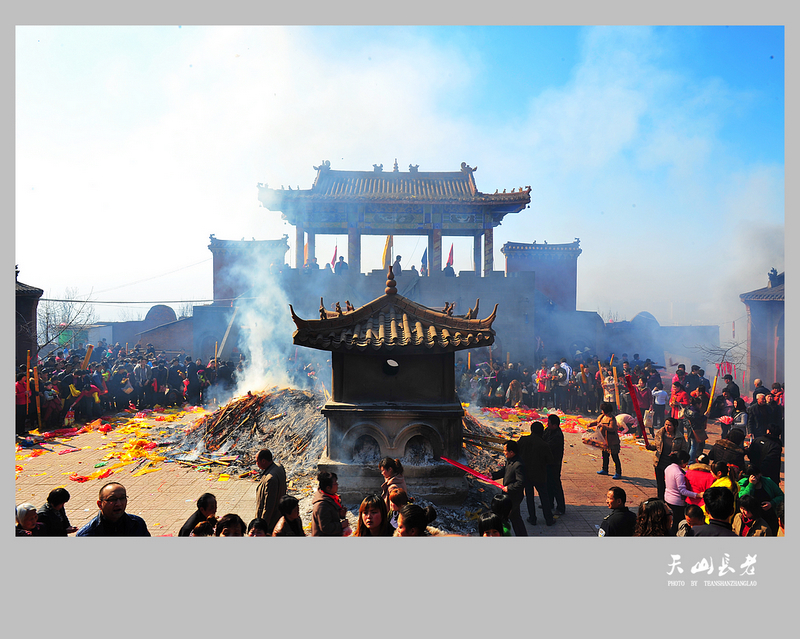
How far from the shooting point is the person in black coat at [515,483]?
530 cm

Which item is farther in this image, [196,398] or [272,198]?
[272,198]

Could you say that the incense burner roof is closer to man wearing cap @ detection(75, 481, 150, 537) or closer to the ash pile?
man wearing cap @ detection(75, 481, 150, 537)

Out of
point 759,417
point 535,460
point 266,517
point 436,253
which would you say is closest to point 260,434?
point 266,517

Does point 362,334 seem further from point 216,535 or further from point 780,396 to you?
point 780,396

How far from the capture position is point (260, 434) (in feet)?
31.4

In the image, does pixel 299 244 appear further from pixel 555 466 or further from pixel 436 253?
pixel 555 466

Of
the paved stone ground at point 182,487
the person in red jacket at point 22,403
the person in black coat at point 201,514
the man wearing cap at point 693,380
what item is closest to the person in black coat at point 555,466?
the paved stone ground at point 182,487

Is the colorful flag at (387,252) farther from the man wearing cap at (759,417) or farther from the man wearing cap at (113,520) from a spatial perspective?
the man wearing cap at (113,520)

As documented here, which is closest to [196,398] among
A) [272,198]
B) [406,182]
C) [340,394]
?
[272,198]

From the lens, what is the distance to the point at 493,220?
20844 millimetres

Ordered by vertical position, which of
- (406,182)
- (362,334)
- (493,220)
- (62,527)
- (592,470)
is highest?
(406,182)

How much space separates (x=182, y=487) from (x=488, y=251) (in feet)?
54.0

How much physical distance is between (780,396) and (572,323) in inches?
492

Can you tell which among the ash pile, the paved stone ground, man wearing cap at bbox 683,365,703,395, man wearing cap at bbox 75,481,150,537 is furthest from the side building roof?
man wearing cap at bbox 75,481,150,537
